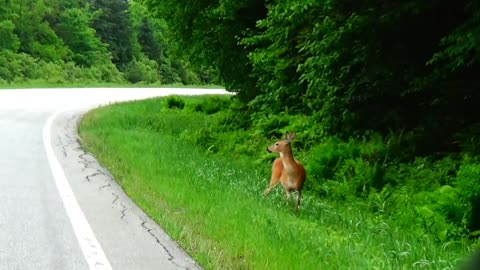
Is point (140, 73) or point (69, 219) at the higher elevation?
point (69, 219)

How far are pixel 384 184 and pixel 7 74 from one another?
43.7 m

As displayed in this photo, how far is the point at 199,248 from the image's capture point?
5.92 metres

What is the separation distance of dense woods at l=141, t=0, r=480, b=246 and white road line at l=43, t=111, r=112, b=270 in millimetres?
3407

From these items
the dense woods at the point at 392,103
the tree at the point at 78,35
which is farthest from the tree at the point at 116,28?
the dense woods at the point at 392,103

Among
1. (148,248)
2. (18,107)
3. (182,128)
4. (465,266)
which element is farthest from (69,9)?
(465,266)

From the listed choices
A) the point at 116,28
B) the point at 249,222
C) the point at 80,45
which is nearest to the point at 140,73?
the point at 80,45

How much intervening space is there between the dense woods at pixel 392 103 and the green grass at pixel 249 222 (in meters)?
0.55

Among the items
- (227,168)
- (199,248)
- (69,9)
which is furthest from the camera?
(69,9)

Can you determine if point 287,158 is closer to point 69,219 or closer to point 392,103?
point 69,219

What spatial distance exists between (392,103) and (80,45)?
56.9 m

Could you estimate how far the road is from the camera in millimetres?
5613

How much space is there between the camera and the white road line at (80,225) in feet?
18.3

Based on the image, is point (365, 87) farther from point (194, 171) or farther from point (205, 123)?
point (205, 123)

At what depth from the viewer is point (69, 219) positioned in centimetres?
706
